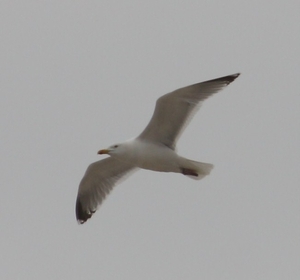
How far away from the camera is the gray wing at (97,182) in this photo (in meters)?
14.1

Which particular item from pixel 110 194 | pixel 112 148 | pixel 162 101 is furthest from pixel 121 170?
pixel 162 101

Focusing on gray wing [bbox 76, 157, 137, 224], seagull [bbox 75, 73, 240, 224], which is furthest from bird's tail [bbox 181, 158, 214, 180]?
gray wing [bbox 76, 157, 137, 224]

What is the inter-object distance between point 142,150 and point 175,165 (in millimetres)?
502

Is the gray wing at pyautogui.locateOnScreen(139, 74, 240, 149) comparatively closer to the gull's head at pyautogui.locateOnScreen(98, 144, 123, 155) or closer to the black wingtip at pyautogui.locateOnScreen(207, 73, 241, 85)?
the black wingtip at pyautogui.locateOnScreen(207, 73, 241, 85)

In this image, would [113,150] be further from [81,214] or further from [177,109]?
[81,214]

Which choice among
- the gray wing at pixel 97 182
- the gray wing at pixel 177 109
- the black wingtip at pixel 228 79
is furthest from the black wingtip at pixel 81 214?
the black wingtip at pixel 228 79

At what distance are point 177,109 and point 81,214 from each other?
9.91 feet

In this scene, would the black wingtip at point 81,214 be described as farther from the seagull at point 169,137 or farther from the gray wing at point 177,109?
the gray wing at point 177,109

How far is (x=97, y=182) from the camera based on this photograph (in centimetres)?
1434

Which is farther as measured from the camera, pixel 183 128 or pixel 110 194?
pixel 110 194

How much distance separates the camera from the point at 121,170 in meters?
14.2

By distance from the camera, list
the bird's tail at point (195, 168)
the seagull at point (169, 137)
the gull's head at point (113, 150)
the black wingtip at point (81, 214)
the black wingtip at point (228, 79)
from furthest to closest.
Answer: the black wingtip at point (81, 214), the gull's head at point (113, 150), the bird's tail at point (195, 168), the seagull at point (169, 137), the black wingtip at point (228, 79)

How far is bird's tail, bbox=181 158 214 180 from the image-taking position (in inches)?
499

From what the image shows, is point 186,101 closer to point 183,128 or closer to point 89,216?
point 183,128
